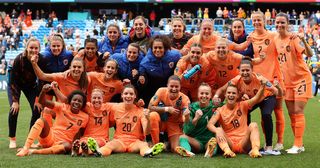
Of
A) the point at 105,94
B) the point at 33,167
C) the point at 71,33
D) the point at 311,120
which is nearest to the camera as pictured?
the point at 33,167

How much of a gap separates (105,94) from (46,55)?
1.16 meters

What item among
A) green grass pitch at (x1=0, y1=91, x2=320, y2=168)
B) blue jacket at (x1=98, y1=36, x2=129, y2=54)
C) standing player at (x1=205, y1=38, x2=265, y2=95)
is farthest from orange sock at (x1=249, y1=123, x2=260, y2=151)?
blue jacket at (x1=98, y1=36, x2=129, y2=54)

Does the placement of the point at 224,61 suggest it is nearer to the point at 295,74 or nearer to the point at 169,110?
the point at 295,74

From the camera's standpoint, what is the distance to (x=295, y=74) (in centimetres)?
847

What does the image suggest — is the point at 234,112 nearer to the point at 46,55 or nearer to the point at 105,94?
the point at 105,94

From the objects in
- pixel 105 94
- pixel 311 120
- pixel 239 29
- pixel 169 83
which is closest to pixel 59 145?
pixel 105 94

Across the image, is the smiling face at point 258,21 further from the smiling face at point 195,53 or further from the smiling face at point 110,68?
the smiling face at point 110,68

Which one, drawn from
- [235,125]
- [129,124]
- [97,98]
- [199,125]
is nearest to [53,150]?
[97,98]

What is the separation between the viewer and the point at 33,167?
673cm

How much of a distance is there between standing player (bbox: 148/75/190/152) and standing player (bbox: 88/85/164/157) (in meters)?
0.13

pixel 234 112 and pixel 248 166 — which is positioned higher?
pixel 234 112

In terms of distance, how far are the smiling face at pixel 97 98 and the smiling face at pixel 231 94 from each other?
1831 mm

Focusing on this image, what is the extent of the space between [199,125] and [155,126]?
644 millimetres

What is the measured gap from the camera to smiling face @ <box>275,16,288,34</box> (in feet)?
27.2
